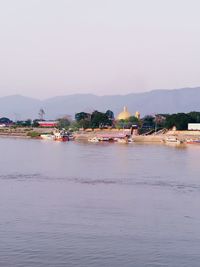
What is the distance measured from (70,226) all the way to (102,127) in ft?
144

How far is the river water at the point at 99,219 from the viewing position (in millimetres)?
6895

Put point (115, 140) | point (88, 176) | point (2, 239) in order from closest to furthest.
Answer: point (2, 239)
point (88, 176)
point (115, 140)

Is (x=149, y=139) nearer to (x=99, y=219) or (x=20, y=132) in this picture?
(x=20, y=132)

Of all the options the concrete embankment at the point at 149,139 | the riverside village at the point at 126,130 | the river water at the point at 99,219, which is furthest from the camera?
the concrete embankment at the point at 149,139

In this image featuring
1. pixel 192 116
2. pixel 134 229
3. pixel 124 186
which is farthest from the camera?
pixel 192 116

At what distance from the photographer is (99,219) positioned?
345 inches

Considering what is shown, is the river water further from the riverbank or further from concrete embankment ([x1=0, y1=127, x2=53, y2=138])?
concrete embankment ([x1=0, y1=127, x2=53, y2=138])

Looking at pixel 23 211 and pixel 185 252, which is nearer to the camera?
pixel 185 252

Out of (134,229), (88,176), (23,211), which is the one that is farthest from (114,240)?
(88,176)

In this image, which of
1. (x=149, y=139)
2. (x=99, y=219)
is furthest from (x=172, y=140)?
(x=99, y=219)

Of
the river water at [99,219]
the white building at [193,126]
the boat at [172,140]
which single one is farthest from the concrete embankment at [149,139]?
the river water at [99,219]

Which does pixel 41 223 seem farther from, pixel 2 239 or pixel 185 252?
pixel 185 252

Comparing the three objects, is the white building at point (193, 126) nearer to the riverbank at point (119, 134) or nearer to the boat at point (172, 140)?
the riverbank at point (119, 134)

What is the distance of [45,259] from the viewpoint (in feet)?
22.1
